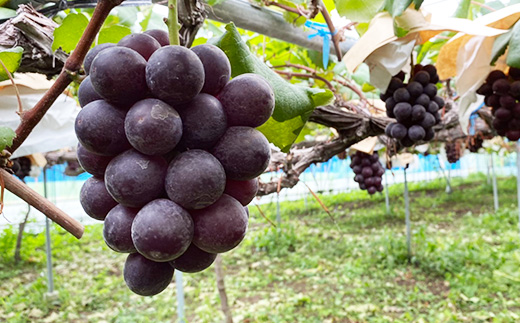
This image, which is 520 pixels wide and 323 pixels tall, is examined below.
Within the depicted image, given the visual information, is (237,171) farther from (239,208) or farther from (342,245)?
(342,245)

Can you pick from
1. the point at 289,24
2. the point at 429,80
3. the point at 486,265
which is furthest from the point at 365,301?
the point at 289,24

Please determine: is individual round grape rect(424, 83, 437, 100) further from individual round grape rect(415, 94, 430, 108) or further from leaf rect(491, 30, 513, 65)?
leaf rect(491, 30, 513, 65)

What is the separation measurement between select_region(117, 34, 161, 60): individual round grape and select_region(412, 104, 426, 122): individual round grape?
1.60 m

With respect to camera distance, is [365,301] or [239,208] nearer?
[239,208]

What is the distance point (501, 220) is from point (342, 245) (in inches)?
129

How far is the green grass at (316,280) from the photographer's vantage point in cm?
395

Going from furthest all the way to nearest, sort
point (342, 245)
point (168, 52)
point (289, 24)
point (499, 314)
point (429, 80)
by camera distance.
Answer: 1. point (342, 245)
2. point (499, 314)
3. point (429, 80)
4. point (289, 24)
5. point (168, 52)

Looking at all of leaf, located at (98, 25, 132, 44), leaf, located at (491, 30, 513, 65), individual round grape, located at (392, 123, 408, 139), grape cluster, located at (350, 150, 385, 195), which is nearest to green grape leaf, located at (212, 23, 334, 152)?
leaf, located at (98, 25, 132, 44)

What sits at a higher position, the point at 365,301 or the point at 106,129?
the point at 106,129

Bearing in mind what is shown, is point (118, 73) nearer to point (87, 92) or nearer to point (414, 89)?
point (87, 92)

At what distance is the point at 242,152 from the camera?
1.46ft

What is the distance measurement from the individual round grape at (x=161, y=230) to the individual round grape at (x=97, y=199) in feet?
0.32

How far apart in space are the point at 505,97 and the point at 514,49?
1.44ft

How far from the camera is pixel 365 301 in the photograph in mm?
4215
